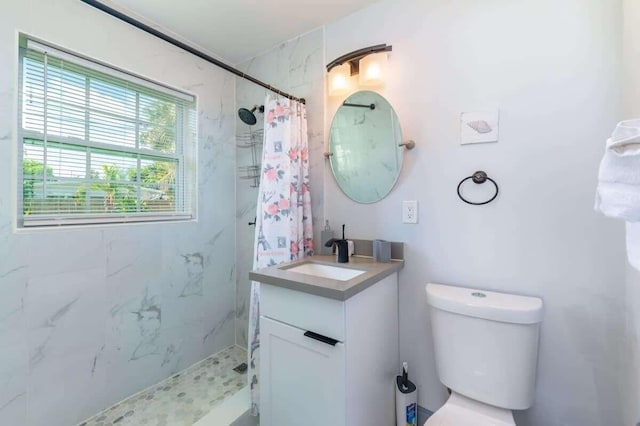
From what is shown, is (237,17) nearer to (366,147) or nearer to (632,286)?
(366,147)

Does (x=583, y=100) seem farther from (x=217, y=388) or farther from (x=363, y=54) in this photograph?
(x=217, y=388)

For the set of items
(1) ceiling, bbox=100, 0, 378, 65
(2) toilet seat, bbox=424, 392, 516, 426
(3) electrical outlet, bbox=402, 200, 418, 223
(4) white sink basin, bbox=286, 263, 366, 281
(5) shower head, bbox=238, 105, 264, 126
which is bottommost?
(2) toilet seat, bbox=424, 392, 516, 426

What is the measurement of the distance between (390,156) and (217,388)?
1907mm

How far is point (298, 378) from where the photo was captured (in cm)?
120

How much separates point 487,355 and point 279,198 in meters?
1.32

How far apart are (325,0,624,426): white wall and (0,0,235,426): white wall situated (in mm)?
1466

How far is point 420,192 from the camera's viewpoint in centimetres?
151

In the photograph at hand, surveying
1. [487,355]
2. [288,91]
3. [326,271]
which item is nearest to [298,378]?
[326,271]

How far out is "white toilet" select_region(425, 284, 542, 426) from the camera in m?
1.08

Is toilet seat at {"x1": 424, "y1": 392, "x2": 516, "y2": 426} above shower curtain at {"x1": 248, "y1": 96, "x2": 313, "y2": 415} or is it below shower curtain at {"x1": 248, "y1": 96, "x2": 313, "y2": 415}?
below

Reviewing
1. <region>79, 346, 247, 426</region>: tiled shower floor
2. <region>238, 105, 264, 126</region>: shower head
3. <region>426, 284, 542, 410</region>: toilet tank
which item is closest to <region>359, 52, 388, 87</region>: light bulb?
<region>238, 105, 264, 126</region>: shower head

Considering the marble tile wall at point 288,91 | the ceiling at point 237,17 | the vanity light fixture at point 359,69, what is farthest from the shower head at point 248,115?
the vanity light fixture at point 359,69

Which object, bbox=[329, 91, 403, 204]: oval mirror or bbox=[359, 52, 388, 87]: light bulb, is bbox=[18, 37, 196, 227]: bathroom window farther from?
bbox=[359, 52, 388, 87]: light bulb

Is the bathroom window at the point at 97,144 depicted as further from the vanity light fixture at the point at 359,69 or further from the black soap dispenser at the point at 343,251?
the black soap dispenser at the point at 343,251
